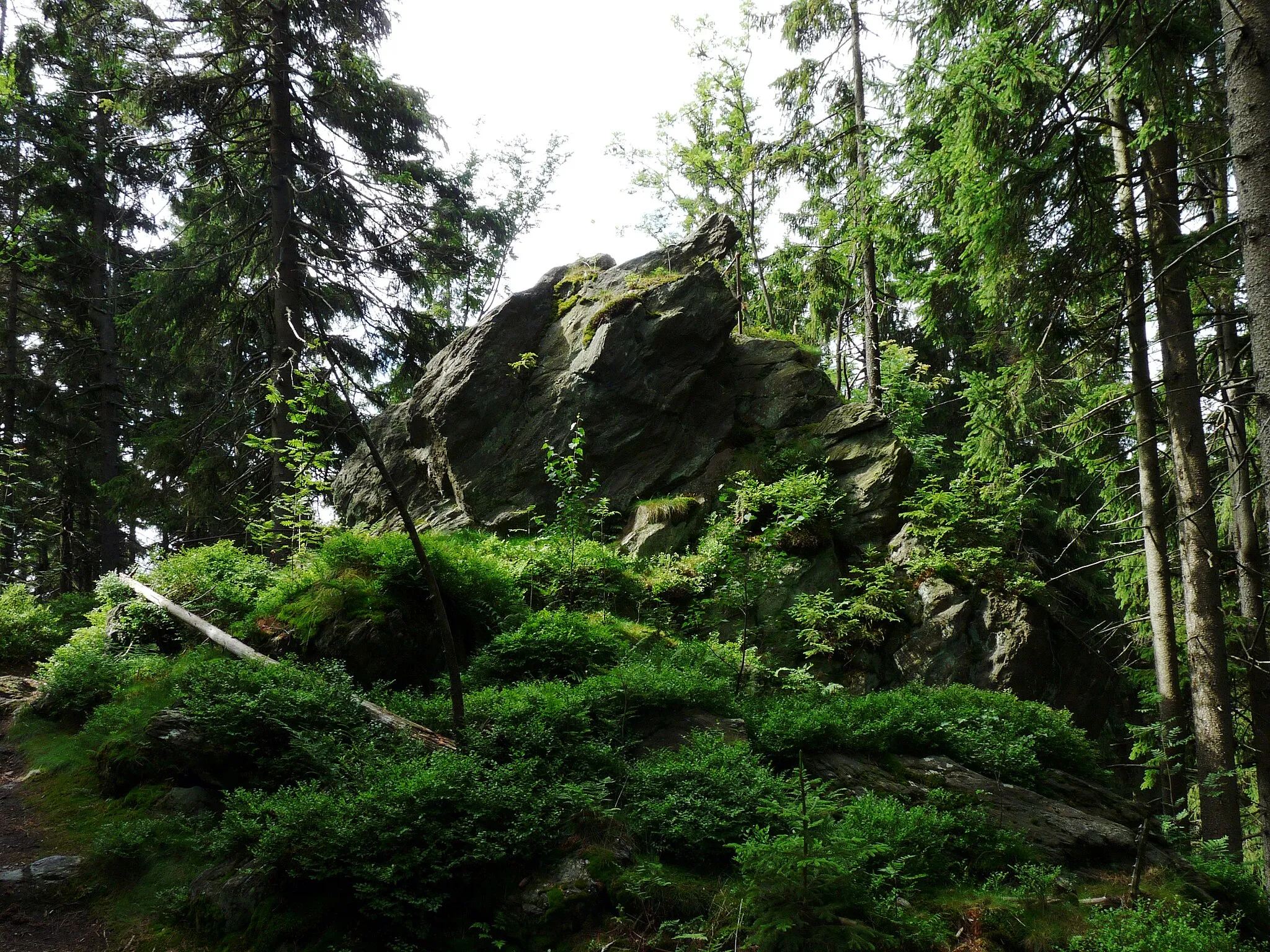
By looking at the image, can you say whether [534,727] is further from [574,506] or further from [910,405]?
[910,405]

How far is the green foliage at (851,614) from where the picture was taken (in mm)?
9727

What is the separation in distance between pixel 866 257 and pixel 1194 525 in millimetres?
9314

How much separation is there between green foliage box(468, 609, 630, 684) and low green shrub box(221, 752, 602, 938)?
2314 mm

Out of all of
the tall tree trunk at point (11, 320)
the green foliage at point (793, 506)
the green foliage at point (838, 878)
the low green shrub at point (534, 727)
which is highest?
the tall tree trunk at point (11, 320)

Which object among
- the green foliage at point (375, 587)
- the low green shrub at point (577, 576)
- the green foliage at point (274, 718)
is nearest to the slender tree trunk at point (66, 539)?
the green foliage at point (375, 587)

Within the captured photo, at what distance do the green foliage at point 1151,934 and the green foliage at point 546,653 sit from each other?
14.7 ft

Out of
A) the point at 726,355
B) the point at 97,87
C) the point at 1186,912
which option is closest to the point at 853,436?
the point at 726,355

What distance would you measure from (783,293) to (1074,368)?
8.38 metres

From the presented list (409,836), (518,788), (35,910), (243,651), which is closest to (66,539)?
(243,651)

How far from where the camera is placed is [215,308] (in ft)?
47.4

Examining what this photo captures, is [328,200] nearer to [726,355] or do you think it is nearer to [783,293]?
[726,355]

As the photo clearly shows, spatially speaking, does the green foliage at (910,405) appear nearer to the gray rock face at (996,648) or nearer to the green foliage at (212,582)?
the gray rock face at (996,648)

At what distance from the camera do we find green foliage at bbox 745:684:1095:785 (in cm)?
636

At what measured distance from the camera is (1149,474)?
9.14m
